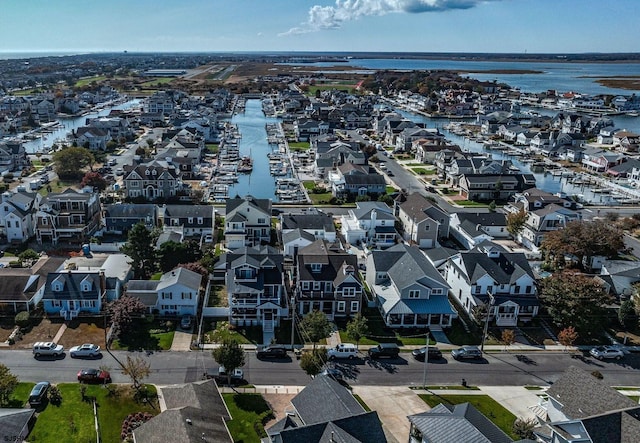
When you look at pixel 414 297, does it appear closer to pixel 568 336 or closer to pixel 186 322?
pixel 568 336

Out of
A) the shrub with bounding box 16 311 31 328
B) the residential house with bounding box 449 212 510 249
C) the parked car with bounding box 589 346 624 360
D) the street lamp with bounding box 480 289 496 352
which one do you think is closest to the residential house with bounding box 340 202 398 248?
the residential house with bounding box 449 212 510 249

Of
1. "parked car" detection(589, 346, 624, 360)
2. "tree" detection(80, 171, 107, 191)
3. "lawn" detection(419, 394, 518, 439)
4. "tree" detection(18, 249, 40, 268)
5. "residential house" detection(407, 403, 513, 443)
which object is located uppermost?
"tree" detection(80, 171, 107, 191)

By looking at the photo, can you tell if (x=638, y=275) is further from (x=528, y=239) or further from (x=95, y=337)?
(x=95, y=337)

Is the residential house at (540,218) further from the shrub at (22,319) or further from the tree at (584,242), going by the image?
the shrub at (22,319)

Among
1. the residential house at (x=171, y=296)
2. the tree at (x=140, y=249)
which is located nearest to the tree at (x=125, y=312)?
the residential house at (x=171, y=296)

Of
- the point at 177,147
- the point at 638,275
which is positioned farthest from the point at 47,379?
the point at 177,147

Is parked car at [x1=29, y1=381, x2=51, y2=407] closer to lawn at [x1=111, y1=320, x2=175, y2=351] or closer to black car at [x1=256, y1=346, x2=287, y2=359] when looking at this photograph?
lawn at [x1=111, y1=320, x2=175, y2=351]
